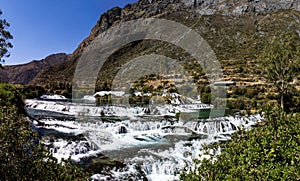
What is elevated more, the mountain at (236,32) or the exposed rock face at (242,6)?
the exposed rock face at (242,6)

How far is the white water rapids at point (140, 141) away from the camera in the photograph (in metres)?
10.8

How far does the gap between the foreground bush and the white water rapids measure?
3888 millimetres

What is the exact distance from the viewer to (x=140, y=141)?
51.3 feet

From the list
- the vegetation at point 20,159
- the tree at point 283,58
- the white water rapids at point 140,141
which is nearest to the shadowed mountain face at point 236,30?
the tree at point 283,58

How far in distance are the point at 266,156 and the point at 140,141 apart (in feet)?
41.9

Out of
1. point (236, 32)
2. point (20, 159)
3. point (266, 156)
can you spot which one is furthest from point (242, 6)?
point (20, 159)

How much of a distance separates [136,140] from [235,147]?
39.9 feet

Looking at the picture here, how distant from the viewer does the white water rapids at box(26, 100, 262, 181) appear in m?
10.8

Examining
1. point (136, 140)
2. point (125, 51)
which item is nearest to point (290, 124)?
point (136, 140)

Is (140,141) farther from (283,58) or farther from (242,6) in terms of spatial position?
(242,6)

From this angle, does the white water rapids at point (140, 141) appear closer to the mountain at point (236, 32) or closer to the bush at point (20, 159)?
the bush at point (20, 159)

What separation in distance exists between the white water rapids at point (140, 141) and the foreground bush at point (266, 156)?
3888mm

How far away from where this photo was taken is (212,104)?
95.6 feet

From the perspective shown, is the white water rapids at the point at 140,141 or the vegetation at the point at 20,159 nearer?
the vegetation at the point at 20,159
